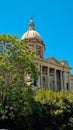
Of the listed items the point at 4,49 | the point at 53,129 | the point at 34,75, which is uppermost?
the point at 4,49

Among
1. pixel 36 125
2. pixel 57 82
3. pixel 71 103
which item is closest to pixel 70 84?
pixel 57 82

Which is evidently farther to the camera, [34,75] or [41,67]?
[41,67]

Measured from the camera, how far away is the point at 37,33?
2918 inches

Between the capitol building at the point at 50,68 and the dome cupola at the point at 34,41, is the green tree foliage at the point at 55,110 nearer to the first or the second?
the capitol building at the point at 50,68

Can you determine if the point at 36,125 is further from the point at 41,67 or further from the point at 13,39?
Result: the point at 41,67

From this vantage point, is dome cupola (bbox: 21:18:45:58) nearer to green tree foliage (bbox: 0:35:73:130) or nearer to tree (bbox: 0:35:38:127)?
green tree foliage (bbox: 0:35:73:130)

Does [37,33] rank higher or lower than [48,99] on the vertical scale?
higher

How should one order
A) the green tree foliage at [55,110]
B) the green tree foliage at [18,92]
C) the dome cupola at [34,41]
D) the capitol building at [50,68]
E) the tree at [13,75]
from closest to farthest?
the tree at [13,75], the green tree foliage at [18,92], the green tree foliage at [55,110], the capitol building at [50,68], the dome cupola at [34,41]

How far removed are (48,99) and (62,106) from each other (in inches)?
74.9

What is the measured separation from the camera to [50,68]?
70188mm

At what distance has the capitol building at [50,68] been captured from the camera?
68812 millimetres

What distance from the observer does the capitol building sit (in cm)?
6881

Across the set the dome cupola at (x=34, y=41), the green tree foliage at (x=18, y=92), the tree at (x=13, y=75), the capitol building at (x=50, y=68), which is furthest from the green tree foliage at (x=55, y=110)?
the dome cupola at (x=34, y=41)

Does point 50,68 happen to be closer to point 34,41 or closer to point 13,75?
point 34,41
